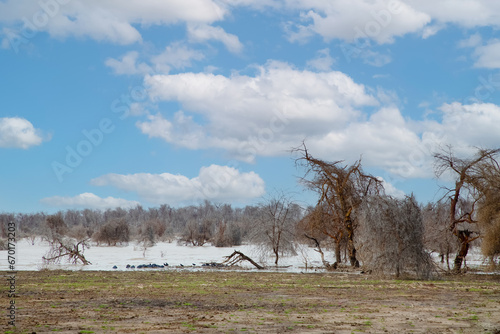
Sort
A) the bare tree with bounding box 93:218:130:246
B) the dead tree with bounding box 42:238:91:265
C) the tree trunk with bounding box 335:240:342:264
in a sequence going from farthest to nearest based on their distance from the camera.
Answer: the bare tree with bounding box 93:218:130:246, the dead tree with bounding box 42:238:91:265, the tree trunk with bounding box 335:240:342:264

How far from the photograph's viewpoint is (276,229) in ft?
157

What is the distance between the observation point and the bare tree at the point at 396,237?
93.9 feet

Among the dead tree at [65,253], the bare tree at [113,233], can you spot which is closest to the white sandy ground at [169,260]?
the dead tree at [65,253]

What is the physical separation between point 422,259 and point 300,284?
739 centimetres

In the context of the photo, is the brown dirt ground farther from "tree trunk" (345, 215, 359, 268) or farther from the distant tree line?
"tree trunk" (345, 215, 359, 268)

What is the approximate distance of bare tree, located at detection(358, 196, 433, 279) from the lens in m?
28.6

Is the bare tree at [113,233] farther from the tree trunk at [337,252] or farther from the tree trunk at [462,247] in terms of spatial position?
the tree trunk at [462,247]

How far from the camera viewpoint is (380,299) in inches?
776

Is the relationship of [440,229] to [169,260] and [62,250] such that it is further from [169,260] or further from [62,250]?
[62,250]

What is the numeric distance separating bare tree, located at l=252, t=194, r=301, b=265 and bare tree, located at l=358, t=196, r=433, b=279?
48.4 ft

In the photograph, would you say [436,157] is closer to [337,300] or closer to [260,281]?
[260,281]

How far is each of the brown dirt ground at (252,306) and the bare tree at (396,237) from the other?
1511mm

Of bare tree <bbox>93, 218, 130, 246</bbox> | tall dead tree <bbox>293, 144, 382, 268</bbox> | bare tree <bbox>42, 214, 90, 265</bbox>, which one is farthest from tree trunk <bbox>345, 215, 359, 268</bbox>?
bare tree <bbox>93, 218, 130, 246</bbox>

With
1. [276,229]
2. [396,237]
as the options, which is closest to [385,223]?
[396,237]
